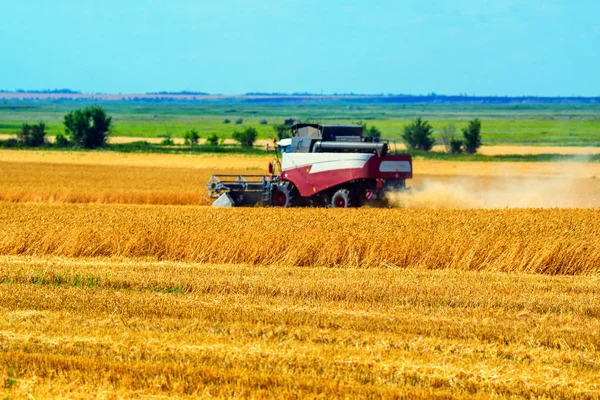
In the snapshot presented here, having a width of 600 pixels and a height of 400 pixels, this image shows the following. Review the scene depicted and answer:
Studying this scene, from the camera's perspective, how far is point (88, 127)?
79.3 meters

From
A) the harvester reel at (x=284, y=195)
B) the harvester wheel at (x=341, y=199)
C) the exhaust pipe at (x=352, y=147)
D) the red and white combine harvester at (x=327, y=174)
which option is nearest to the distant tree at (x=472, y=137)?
the red and white combine harvester at (x=327, y=174)

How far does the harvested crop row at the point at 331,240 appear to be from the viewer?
14523 millimetres

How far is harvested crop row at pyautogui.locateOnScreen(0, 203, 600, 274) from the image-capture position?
14523 millimetres

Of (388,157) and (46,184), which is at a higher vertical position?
(388,157)

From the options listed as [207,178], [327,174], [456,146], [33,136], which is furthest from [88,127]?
[327,174]

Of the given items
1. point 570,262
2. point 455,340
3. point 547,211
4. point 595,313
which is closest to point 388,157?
point 547,211

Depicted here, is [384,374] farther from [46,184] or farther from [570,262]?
[46,184]

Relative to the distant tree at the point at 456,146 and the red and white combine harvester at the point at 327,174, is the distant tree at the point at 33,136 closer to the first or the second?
the distant tree at the point at 456,146

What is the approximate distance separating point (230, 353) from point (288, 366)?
663 mm

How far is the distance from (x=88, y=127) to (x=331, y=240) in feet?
222

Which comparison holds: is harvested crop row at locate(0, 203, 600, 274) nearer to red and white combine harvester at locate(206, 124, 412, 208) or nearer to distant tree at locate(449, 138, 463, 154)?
red and white combine harvester at locate(206, 124, 412, 208)

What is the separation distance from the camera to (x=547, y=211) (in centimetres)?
1941

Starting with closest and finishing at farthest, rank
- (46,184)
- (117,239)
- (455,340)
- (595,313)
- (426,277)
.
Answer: (455,340) → (595,313) → (426,277) → (117,239) → (46,184)

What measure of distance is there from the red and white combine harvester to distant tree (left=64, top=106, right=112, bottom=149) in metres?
57.3
